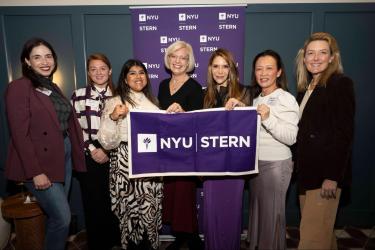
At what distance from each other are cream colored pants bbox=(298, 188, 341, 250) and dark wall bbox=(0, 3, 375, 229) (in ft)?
5.09

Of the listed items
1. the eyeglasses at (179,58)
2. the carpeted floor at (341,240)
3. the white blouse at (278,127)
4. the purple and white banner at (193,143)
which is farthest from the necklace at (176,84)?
the carpeted floor at (341,240)

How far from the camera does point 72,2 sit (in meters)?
3.23

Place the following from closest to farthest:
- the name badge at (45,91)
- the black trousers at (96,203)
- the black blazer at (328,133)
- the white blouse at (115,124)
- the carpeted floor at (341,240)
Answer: the black blazer at (328,133), the name badge at (45,91), the white blouse at (115,124), the black trousers at (96,203), the carpeted floor at (341,240)

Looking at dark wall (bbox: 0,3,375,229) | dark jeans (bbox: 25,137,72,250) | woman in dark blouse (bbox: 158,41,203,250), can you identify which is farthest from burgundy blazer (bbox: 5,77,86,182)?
dark wall (bbox: 0,3,375,229)

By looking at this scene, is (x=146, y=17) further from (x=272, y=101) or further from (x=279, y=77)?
(x=272, y=101)

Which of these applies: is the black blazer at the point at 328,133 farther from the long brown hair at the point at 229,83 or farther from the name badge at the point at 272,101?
the long brown hair at the point at 229,83

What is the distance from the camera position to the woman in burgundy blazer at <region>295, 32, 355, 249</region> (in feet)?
7.00

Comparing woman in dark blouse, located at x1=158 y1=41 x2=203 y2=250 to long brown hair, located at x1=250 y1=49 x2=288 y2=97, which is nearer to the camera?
long brown hair, located at x1=250 y1=49 x2=288 y2=97

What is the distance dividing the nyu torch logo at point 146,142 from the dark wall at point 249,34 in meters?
1.29

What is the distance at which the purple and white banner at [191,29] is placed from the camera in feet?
10.3

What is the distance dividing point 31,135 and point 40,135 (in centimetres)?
7

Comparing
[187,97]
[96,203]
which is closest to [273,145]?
[187,97]

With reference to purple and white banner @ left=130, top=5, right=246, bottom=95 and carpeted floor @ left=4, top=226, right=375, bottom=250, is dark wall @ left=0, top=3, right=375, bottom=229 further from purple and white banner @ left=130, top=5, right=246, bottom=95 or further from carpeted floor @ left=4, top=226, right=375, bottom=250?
carpeted floor @ left=4, top=226, right=375, bottom=250

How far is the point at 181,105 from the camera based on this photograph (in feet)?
8.72
